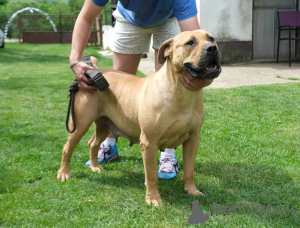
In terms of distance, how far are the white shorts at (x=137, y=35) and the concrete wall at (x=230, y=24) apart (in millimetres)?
5965

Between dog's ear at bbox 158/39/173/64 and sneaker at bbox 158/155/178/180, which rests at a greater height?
dog's ear at bbox 158/39/173/64

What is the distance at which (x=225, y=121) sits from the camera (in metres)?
5.27

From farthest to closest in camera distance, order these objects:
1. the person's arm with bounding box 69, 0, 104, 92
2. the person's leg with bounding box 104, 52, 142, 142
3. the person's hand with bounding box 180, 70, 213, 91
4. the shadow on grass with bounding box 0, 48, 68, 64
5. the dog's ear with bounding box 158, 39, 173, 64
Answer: the shadow on grass with bounding box 0, 48, 68, 64, the person's leg with bounding box 104, 52, 142, 142, the person's arm with bounding box 69, 0, 104, 92, the dog's ear with bounding box 158, 39, 173, 64, the person's hand with bounding box 180, 70, 213, 91

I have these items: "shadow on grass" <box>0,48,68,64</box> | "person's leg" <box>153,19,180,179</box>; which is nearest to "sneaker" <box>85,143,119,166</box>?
"person's leg" <box>153,19,180,179</box>

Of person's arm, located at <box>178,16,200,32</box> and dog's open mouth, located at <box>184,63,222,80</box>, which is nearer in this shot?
dog's open mouth, located at <box>184,63,222,80</box>

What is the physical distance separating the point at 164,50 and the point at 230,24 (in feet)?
24.1

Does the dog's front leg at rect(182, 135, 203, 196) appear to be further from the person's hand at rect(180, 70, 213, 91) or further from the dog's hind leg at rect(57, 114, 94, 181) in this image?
the dog's hind leg at rect(57, 114, 94, 181)

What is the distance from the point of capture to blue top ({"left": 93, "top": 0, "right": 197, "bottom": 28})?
333 centimetres

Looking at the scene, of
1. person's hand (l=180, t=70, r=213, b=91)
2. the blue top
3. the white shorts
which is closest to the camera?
person's hand (l=180, t=70, r=213, b=91)

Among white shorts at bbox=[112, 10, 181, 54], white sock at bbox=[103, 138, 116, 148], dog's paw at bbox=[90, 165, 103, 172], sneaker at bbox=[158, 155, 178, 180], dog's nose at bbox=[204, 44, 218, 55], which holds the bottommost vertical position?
dog's paw at bbox=[90, 165, 103, 172]

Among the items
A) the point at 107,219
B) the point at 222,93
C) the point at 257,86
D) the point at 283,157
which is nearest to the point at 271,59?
the point at 257,86

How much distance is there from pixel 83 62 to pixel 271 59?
8298 mm

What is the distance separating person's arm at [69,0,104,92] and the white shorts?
418 millimetres

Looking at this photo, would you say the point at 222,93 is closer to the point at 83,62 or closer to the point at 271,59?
the point at 83,62
